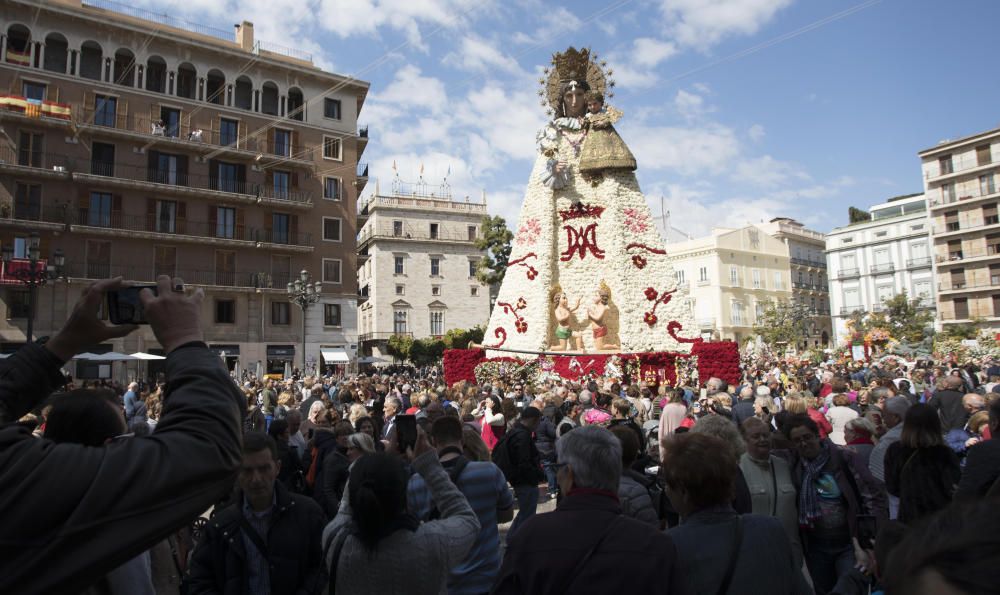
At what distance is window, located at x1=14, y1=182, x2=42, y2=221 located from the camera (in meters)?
30.1

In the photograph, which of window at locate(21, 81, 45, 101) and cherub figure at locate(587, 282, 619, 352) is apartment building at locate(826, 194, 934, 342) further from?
window at locate(21, 81, 45, 101)

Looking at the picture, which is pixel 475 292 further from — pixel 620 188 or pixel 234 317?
pixel 620 188

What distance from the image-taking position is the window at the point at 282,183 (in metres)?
35.8

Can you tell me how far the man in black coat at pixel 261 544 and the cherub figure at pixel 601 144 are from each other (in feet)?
75.2

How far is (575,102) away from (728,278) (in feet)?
119

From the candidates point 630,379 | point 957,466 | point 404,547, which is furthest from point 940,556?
point 630,379

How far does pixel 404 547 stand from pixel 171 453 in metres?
1.80

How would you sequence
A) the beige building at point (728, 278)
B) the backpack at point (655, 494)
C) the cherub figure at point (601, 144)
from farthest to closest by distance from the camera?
the beige building at point (728, 278)
the cherub figure at point (601, 144)
the backpack at point (655, 494)

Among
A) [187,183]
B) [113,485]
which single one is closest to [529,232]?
[187,183]

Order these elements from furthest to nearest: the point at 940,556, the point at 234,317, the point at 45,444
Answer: the point at 234,317 → the point at 45,444 → the point at 940,556

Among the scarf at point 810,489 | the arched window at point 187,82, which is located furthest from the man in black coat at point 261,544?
the arched window at point 187,82

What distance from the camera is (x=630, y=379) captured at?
20969 millimetres

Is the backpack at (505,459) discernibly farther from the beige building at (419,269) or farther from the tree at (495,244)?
the beige building at (419,269)

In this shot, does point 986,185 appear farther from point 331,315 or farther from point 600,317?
A: point 331,315
